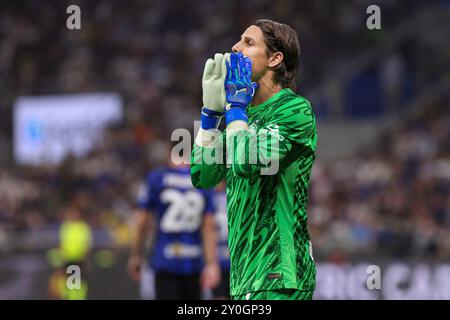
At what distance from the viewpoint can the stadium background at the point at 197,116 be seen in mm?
14266

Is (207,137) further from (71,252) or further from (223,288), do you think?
(71,252)

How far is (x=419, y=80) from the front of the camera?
A: 20188 millimetres

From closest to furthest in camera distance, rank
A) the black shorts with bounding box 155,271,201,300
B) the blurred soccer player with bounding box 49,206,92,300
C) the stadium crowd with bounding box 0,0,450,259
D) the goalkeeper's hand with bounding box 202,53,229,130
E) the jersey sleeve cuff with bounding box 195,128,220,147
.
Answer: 1. the goalkeeper's hand with bounding box 202,53,229,130
2. the jersey sleeve cuff with bounding box 195,128,220,147
3. the black shorts with bounding box 155,271,201,300
4. the blurred soccer player with bounding box 49,206,92,300
5. the stadium crowd with bounding box 0,0,450,259

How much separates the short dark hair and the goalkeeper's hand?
0.29m

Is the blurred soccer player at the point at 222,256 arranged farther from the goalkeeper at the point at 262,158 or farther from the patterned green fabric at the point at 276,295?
the patterned green fabric at the point at 276,295

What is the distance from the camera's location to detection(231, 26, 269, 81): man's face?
4621 millimetres

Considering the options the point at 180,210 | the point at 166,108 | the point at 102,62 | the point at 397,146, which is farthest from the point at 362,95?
the point at 180,210

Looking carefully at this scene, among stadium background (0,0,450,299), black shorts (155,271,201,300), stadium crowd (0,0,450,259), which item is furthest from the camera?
stadium crowd (0,0,450,259)

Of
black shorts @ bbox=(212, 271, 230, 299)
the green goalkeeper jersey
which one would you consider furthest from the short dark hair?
black shorts @ bbox=(212, 271, 230, 299)

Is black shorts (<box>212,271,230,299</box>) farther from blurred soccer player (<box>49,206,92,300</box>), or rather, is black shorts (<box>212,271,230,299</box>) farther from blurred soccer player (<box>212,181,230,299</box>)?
blurred soccer player (<box>49,206,92,300</box>)

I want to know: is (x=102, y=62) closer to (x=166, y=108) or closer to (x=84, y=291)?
(x=166, y=108)

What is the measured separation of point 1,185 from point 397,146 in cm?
826

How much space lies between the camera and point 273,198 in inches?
177
